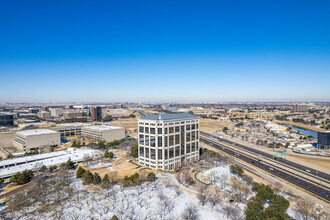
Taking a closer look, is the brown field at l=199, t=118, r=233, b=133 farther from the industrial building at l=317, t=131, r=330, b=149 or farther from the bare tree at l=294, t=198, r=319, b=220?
the bare tree at l=294, t=198, r=319, b=220

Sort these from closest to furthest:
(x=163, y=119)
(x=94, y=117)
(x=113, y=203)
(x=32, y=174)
Answer: 1. (x=113, y=203)
2. (x=32, y=174)
3. (x=163, y=119)
4. (x=94, y=117)

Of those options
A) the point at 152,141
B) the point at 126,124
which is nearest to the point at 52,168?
the point at 152,141

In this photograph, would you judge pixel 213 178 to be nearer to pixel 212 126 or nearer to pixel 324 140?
pixel 324 140

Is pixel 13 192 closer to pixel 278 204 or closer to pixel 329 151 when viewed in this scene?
pixel 278 204

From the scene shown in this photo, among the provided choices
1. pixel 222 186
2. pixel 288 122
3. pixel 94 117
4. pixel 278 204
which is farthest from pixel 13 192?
pixel 288 122

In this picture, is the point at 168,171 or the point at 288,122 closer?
the point at 168,171
